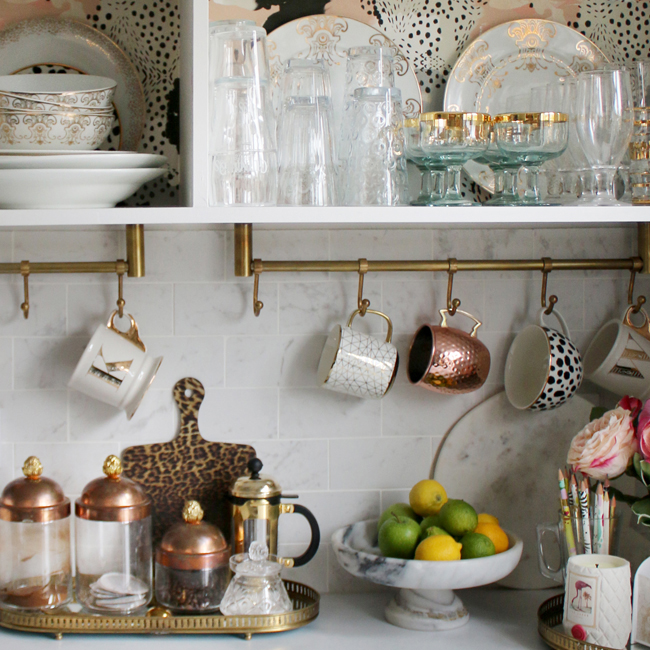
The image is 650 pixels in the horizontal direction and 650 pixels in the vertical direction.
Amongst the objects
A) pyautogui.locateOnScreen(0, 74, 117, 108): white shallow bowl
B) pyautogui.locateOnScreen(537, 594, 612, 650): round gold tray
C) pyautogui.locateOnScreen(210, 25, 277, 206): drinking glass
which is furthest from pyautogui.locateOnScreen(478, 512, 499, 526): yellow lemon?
pyautogui.locateOnScreen(0, 74, 117, 108): white shallow bowl

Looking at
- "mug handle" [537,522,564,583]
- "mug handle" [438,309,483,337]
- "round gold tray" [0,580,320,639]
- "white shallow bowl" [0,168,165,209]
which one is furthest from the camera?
"mug handle" [438,309,483,337]

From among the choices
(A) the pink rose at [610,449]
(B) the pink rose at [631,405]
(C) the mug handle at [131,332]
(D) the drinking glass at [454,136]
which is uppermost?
(D) the drinking glass at [454,136]

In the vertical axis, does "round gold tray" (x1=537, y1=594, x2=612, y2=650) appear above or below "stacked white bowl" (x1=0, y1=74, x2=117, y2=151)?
below

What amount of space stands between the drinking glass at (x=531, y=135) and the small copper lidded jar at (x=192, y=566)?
68 centimetres

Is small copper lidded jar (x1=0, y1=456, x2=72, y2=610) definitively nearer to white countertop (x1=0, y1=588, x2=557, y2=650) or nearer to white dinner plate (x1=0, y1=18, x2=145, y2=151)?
white countertop (x1=0, y1=588, x2=557, y2=650)

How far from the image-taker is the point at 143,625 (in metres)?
1.14

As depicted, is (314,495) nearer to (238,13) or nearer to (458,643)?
(458,643)

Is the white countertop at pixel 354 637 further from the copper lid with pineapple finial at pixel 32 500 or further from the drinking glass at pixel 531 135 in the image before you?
the drinking glass at pixel 531 135

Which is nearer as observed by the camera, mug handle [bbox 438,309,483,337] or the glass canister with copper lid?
the glass canister with copper lid

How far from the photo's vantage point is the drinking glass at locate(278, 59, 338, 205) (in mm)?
1130

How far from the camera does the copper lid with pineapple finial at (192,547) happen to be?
1.18 m

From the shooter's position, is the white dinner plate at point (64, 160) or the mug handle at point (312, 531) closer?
Result: the white dinner plate at point (64, 160)

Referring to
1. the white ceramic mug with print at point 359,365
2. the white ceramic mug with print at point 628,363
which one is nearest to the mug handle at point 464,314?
the white ceramic mug with print at point 359,365

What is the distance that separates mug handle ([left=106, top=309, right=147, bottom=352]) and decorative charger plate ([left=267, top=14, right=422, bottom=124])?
45 centimetres
